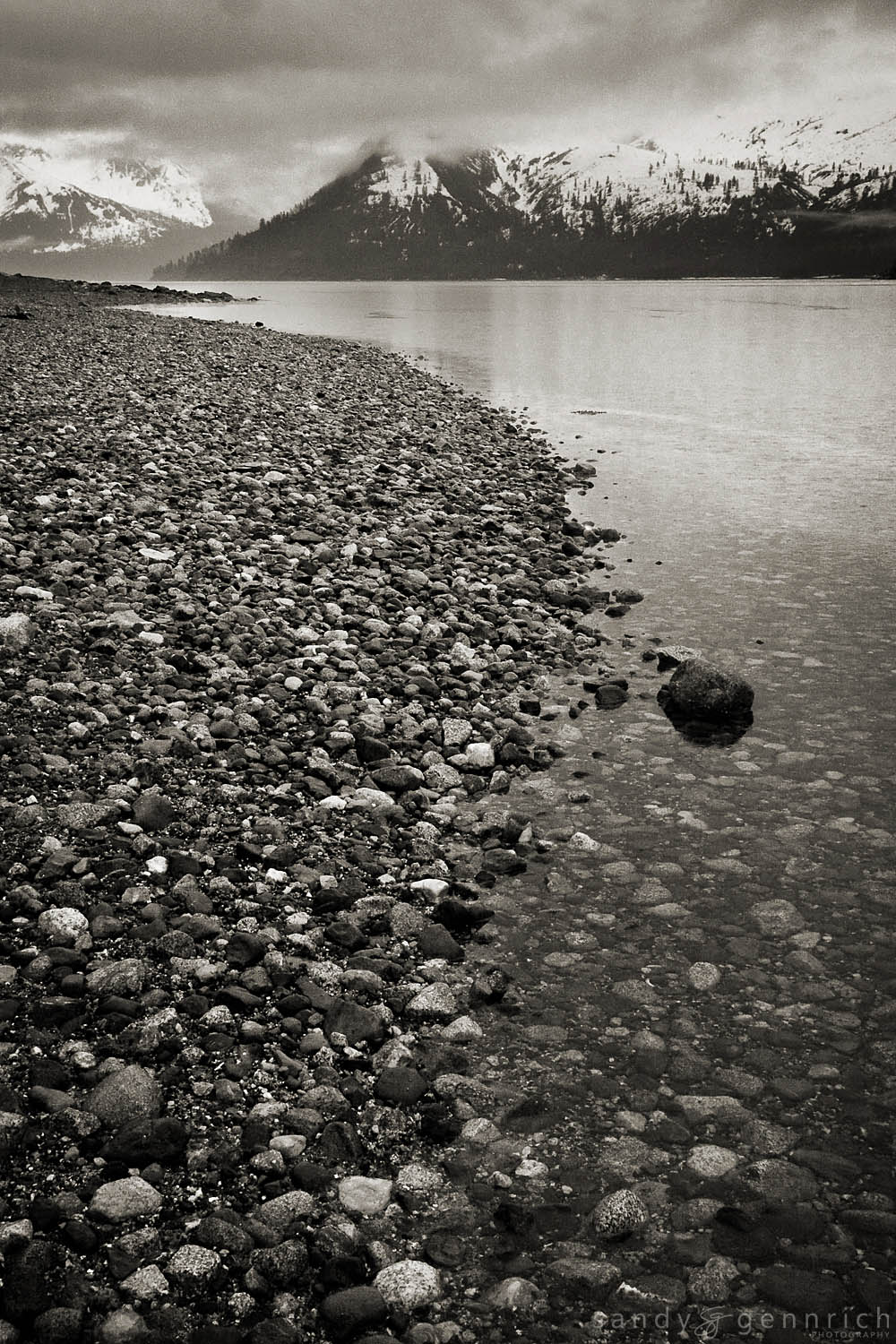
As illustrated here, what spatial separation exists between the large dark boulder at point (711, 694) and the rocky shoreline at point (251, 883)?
3.80 ft

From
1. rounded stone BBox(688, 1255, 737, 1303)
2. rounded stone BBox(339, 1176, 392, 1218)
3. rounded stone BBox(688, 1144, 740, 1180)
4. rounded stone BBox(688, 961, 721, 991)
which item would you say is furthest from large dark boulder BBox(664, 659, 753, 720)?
rounded stone BBox(339, 1176, 392, 1218)

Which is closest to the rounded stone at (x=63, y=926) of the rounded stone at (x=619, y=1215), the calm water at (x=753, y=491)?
the rounded stone at (x=619, y=1215)

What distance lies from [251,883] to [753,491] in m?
16.6

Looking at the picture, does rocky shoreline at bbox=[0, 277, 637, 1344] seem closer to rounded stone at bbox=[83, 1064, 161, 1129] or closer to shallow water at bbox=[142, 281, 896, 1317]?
rounded stone at bbox=[83, 1064, 161, 1129]

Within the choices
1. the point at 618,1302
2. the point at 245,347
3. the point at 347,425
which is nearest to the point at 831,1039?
the point at 618,1302

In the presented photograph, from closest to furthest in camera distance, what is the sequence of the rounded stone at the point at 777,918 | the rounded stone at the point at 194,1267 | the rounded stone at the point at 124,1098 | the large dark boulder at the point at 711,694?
the rounded stone at the point at 194,1267
the rounded stone at the point at 124,1098
the rounded stone at the point at 777,918
the large dark boulder at the point at 711,694

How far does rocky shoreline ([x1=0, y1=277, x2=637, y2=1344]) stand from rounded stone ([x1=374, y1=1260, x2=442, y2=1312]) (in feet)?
0.03

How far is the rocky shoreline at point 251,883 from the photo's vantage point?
12.3ft

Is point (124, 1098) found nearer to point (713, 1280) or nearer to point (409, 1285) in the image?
point (409, 1285)

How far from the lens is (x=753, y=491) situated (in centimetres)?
2000

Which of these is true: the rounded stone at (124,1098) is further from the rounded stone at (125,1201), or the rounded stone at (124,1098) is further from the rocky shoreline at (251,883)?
the rounded stone at (125,1201)

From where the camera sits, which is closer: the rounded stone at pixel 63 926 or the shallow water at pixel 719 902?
the shallow water at pixel 719 902

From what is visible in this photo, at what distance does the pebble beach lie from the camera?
3729 mm

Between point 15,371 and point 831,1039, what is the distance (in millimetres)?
26465
